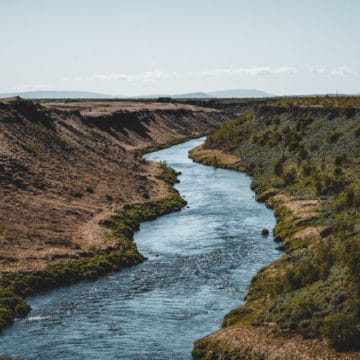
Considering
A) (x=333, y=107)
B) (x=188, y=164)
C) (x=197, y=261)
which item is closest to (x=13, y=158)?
(x=197, y=261)

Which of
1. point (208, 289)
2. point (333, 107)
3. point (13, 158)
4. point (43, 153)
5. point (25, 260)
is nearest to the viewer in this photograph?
point (208, 289)

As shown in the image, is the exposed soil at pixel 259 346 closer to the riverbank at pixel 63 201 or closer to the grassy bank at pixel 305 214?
the grassy bank at pixel 305 214

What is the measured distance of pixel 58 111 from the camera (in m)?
125

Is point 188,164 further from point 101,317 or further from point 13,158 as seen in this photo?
point 101,317

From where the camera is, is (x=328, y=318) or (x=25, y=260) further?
(x=25, y=260)

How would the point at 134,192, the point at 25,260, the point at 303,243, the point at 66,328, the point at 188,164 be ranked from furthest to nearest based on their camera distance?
1. the point at 188,164
2. the point at 134,192
3. the point at 303,243
4. the point at 25,260
5. the point at 66,328

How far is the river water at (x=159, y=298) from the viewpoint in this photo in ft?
113

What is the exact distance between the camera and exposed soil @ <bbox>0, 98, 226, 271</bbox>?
174 ft

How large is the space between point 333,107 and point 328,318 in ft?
278

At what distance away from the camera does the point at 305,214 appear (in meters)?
61.9

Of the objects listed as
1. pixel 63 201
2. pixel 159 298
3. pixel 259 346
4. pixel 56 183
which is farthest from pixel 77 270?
pixel 56 183

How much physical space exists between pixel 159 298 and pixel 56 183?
35466mm

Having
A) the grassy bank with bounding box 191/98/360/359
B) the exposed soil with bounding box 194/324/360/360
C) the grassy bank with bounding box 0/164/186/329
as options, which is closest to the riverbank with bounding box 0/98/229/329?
the grassy bank with bounding box 0/164/186/329

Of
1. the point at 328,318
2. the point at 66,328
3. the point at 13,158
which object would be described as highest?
the point at 13,158
